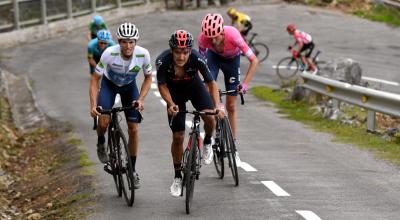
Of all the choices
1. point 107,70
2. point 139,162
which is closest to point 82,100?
point 139,162

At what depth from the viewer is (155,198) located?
39.3 feet

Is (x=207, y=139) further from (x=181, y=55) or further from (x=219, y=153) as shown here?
(x=181, y=55)

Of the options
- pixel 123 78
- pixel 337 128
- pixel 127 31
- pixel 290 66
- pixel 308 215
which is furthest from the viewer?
pixel 290 66

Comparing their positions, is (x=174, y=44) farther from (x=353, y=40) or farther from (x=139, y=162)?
(x=353, y=40)

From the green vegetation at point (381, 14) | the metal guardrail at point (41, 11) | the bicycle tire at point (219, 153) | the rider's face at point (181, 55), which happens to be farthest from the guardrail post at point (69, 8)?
the rider's face at point (181, 55)

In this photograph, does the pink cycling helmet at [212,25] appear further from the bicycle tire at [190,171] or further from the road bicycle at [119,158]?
the bicycle tire at [190,171]

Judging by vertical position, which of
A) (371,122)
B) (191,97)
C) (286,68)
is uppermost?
(191,97)

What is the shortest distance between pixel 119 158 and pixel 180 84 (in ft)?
3.80

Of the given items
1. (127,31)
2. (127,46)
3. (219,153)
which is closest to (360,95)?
(219,153)

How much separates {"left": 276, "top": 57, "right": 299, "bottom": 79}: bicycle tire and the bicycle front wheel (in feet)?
61.4

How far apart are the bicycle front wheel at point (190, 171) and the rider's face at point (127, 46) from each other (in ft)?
4.22

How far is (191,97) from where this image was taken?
38.0 feet

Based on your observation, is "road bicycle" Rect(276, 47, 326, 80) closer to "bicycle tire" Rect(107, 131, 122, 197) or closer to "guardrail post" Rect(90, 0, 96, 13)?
"guardrail post" Rect(90, 0, 96, 13)

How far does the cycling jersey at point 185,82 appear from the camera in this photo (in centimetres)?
1123
